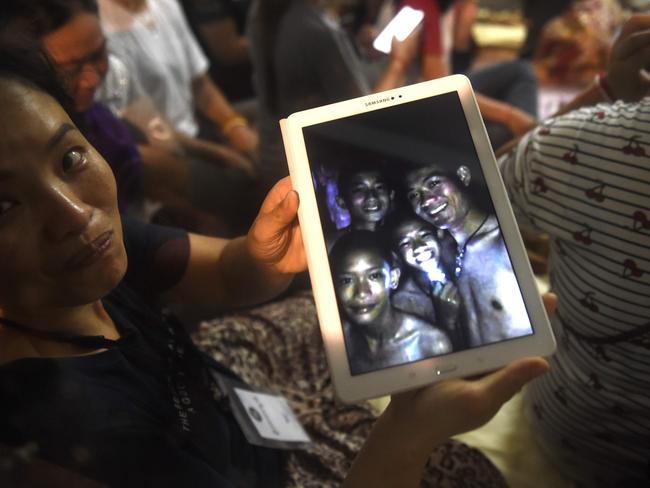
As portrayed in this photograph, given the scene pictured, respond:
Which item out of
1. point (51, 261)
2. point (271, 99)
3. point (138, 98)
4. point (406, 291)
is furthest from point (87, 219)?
point (138, 98)

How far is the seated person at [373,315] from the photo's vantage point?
47cm

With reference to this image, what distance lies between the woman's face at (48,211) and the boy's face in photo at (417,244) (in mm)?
258

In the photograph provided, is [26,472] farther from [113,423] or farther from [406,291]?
[406,291]

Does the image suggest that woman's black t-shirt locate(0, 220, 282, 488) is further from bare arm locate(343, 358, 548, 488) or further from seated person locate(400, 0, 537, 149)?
seated person locate(400, 0, 537, 149)

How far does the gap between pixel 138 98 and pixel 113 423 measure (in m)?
0.88

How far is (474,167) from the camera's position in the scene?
0.50 meters

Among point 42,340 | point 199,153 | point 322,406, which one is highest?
point 42,340

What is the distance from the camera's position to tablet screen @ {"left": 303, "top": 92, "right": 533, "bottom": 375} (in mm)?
474

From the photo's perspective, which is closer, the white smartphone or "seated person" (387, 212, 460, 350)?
"seated person" (387, 212, 460, 350)

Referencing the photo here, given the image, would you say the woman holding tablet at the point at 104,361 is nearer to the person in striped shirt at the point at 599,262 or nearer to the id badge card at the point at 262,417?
the id badge card at the point at 262,417

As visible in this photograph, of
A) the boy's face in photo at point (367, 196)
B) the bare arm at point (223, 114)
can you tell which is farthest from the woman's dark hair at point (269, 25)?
the boy's face in photo at point (367, 196)

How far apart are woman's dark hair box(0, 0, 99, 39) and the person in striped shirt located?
1.76 feet

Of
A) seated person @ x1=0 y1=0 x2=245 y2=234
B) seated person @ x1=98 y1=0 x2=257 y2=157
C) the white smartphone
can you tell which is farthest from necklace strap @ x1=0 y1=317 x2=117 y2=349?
seated person @ x1=98 y1=0 x2=257 y2=157

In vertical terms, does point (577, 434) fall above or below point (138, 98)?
below
